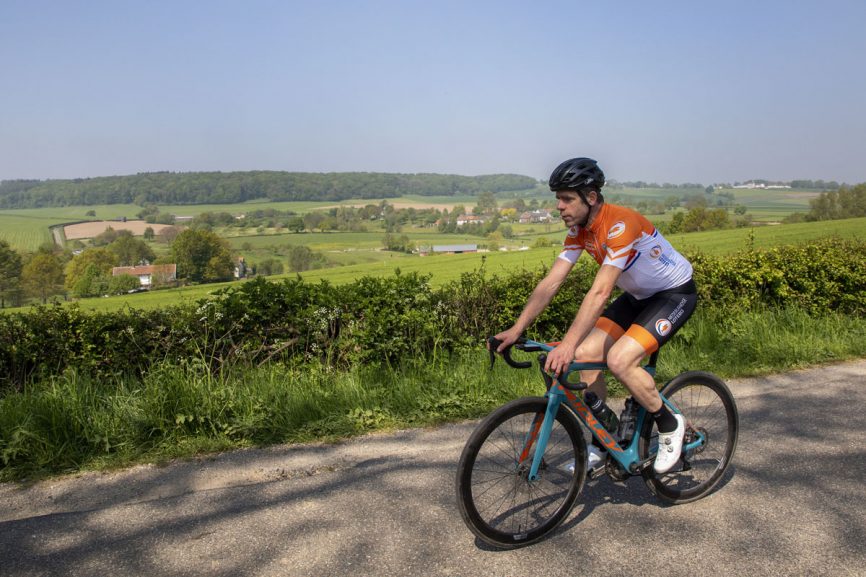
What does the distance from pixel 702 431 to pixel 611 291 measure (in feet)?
4.39

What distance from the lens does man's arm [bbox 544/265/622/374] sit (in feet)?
10.3

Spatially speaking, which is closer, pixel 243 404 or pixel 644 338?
pixel 644 338

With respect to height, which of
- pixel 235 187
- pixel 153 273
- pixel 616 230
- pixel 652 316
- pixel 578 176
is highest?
pixel 235 187

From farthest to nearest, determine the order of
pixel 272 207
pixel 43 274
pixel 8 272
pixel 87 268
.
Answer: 1. pixel 272 207
2. pixel 43 274
3. pixel 87 268
4. pixel 8 272

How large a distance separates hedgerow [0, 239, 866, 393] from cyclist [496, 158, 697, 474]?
2866 millimetres

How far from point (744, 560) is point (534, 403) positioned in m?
1.23

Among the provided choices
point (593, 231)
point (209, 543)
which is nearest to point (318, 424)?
point (209, 543)

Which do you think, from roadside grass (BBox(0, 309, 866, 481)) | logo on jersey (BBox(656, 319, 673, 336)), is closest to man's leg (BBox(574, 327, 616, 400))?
logo on jersey (BBox(656, 319, 673, 336))

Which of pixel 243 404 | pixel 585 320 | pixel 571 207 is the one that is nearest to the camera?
pixel 585 320

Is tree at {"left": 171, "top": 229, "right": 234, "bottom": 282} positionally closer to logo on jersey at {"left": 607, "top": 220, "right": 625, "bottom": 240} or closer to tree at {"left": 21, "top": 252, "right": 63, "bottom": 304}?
tree at {"left": 21, "top": 252, "right": 63, "bottom": 304}

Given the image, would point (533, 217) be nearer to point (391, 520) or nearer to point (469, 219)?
point (469, 219)

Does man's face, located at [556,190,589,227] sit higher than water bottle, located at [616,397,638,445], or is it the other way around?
man's face, located at [556,190,589,227]

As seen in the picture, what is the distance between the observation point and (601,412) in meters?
3.52

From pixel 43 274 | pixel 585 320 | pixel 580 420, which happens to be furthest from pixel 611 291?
pixel 43 274
